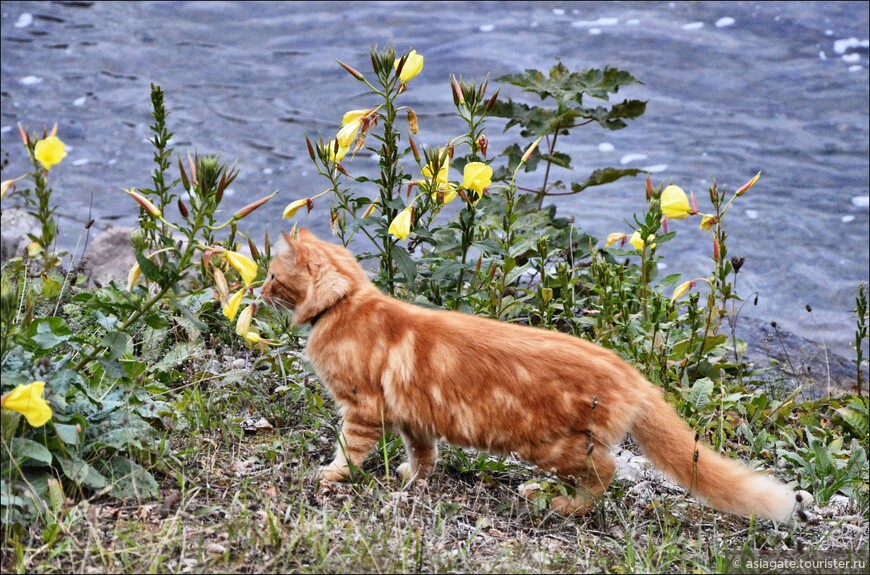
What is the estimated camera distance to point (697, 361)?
16.6 ft

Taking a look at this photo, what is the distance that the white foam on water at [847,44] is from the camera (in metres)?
11.7

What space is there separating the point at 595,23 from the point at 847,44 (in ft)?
9.71

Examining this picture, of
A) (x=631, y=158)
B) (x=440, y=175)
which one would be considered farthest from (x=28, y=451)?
(x=631, y=158)

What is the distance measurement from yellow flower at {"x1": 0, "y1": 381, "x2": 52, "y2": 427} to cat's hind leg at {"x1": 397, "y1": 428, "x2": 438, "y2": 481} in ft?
4.63

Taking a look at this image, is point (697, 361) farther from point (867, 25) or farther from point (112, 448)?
point (867, 25)

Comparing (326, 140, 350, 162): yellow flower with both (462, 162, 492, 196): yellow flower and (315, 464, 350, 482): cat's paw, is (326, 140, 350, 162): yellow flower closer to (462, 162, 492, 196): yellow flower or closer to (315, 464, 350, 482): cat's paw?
(462, 162, 492, 196): yellow flower

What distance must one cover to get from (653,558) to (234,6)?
11333mm

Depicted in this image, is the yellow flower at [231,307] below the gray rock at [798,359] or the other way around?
the other way around

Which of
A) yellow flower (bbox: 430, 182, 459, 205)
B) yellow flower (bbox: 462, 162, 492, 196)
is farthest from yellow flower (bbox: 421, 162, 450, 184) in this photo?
yellow flower (bbox: 462, 162, 492, 196)

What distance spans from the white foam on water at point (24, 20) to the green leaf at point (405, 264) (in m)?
9.58

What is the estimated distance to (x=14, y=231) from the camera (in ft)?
25.6

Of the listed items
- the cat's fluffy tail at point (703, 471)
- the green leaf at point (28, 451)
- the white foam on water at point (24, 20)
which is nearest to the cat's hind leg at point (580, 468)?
the cat's fluffy tail at point (703, 471)

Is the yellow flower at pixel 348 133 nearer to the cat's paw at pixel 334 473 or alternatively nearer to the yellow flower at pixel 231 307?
the yellow flower at pixel 231 307

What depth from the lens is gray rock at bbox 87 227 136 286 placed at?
688 centimetres
